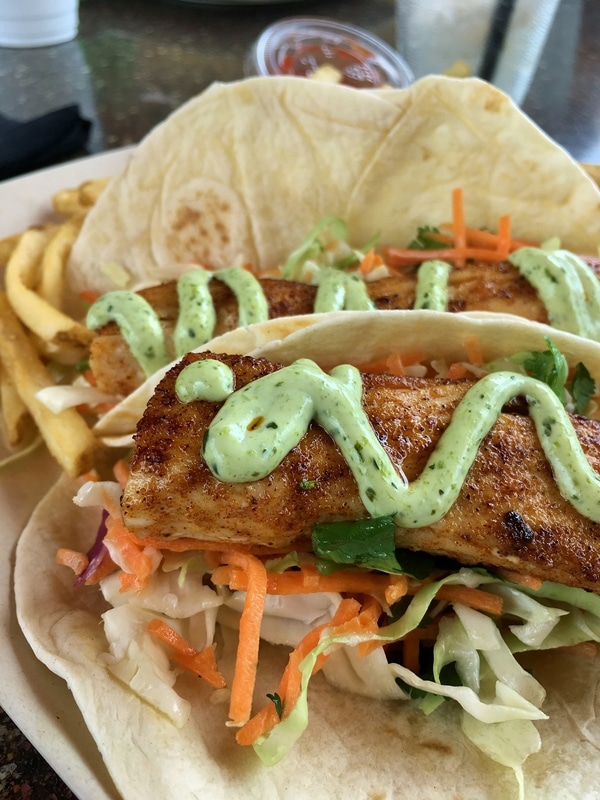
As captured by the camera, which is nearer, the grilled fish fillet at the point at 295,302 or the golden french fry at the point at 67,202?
the grilled fish fillet at the point at 295,302

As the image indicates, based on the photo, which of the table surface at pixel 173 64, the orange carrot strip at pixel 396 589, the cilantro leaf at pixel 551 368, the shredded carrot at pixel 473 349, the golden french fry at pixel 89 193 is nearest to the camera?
the orange carrot strip at pixel 396 589

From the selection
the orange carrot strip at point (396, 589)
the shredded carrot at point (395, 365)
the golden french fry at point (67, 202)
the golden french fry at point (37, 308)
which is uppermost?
the shredded carrot at point (395, 365)

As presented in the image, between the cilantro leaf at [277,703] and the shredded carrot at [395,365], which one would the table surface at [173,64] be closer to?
the shredded carrot at [395,365]

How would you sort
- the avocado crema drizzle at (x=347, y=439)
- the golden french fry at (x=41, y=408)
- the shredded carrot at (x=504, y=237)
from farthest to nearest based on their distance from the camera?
the shredded carrot at (x=504, y=237) → the golden french fry at (x=41, y=408) → the avocado crema drizzle at (x=347, y=439)

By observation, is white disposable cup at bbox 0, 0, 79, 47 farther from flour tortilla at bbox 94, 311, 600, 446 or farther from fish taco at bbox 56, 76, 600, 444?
flour tortilla at bbox 94, 311, 600, 446

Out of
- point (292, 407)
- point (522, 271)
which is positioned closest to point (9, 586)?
point (292, 407)

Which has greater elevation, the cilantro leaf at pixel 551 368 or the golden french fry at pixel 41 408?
the cilantro leaf at pixel 551 368

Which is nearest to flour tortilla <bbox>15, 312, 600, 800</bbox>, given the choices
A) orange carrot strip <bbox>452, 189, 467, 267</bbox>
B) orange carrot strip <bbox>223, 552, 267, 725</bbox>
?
orange carrot strip <bbox>223, 552, 267, 725</bbox>

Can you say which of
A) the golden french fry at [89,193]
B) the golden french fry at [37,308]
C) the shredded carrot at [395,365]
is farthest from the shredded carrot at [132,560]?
the golden french fry at [89,193]

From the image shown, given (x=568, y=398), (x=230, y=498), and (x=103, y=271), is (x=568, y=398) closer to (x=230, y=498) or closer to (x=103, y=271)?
(x=230, y=498)
